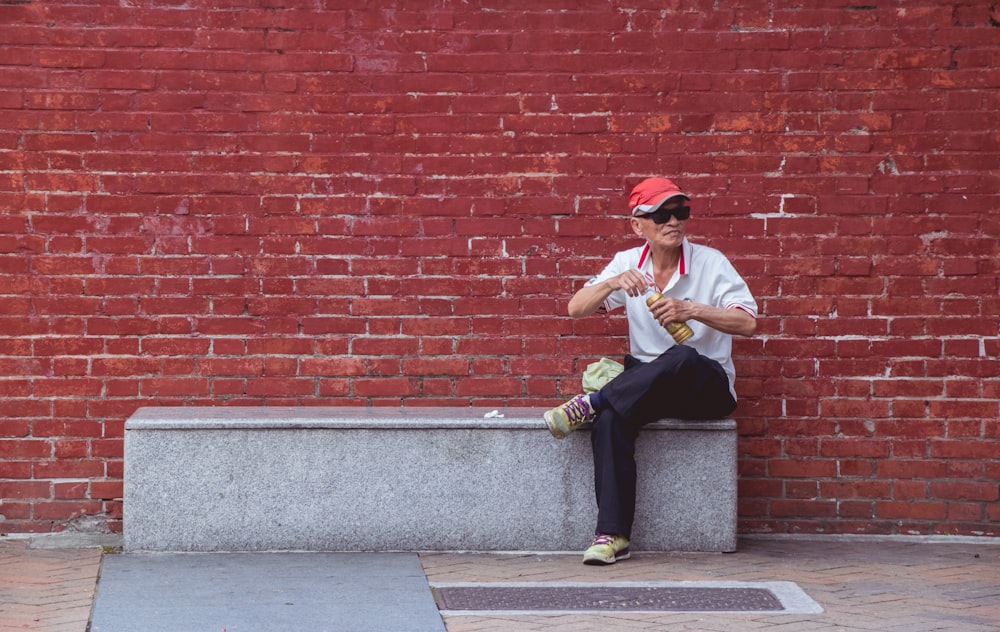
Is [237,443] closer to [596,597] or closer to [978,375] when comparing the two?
[596,597]

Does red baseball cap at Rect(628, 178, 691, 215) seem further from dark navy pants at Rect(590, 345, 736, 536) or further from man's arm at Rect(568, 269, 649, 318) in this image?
dark navy pants at Rect(590, 345, 736, 536)

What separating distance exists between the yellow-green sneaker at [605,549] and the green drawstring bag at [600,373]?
640 mm

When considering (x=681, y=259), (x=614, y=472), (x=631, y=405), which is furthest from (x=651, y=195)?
(x=614, y=472)

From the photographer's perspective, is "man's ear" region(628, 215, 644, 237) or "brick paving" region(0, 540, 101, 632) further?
"man's ear" region(628, 215, 644, 237)

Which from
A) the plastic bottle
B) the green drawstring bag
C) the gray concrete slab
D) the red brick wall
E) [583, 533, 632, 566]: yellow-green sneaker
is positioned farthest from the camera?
the red brick wall

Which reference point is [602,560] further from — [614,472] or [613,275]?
[613,275]

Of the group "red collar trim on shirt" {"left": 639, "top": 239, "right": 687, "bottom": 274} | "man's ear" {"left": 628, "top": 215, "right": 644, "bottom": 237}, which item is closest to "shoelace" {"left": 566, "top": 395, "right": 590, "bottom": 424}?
"red collar trim on shirt" {"left": 639, "top": 239, "right": 687, "bottom": 274}

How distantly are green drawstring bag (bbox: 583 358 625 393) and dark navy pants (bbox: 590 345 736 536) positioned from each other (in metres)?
0.12

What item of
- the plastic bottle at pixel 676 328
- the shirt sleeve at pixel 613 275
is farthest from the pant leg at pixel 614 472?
the shirt sleeve at pixel 613 275

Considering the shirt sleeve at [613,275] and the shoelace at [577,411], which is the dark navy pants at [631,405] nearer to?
the shoelace at [577,411]

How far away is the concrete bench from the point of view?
593 cm

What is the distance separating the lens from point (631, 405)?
5.80 metres

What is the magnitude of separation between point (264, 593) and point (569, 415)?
4.87ft

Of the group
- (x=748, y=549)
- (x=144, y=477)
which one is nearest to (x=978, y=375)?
(x=748, y=549)
